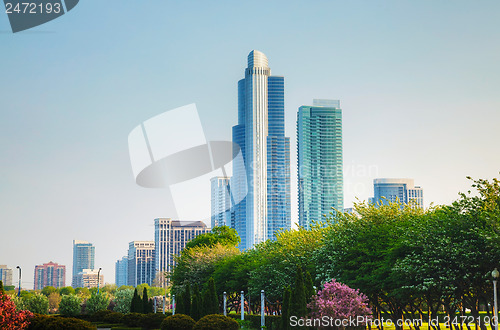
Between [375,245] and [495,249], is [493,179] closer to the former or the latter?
[495,249]

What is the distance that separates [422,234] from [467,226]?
2.44 meters

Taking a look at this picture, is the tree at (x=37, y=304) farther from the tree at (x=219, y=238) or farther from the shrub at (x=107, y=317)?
the tree at (x=219, y=238)

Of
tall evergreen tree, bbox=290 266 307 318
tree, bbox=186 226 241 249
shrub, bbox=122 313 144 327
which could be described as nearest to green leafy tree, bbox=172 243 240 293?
tree, bbox=186 226 241 249

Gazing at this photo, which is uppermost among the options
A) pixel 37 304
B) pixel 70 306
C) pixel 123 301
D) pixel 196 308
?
pixel 196 308

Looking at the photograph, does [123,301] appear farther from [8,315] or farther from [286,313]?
[8,315]

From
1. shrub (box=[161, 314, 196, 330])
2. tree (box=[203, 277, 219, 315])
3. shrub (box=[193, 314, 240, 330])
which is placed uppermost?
tree (box=[203, 277, 219, 315])

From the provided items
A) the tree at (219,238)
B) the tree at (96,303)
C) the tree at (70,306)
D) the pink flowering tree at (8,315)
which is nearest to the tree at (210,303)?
the pink flowering tree at (8,315)

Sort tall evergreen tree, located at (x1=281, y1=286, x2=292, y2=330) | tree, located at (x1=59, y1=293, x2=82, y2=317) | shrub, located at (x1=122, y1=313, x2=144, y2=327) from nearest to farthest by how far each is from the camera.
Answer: tall evergreen tree, located at (x1=281, y1=286, x2=292, y2=330), shrub, located at (x1=122, y1=313, x2=144, y2=327), tree, located at (x1=59, y1=293, x2=82, y2=317)

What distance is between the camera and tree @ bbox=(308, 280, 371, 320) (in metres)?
28.4

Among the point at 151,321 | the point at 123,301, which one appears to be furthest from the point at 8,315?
the point at 123,301

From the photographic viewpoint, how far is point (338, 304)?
93.5ft

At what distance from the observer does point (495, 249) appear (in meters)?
27.7

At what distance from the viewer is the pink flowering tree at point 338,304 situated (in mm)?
28391

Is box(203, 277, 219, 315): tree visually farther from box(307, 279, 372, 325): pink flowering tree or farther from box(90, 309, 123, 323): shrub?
box(90, 309, 123, 323): shrub
